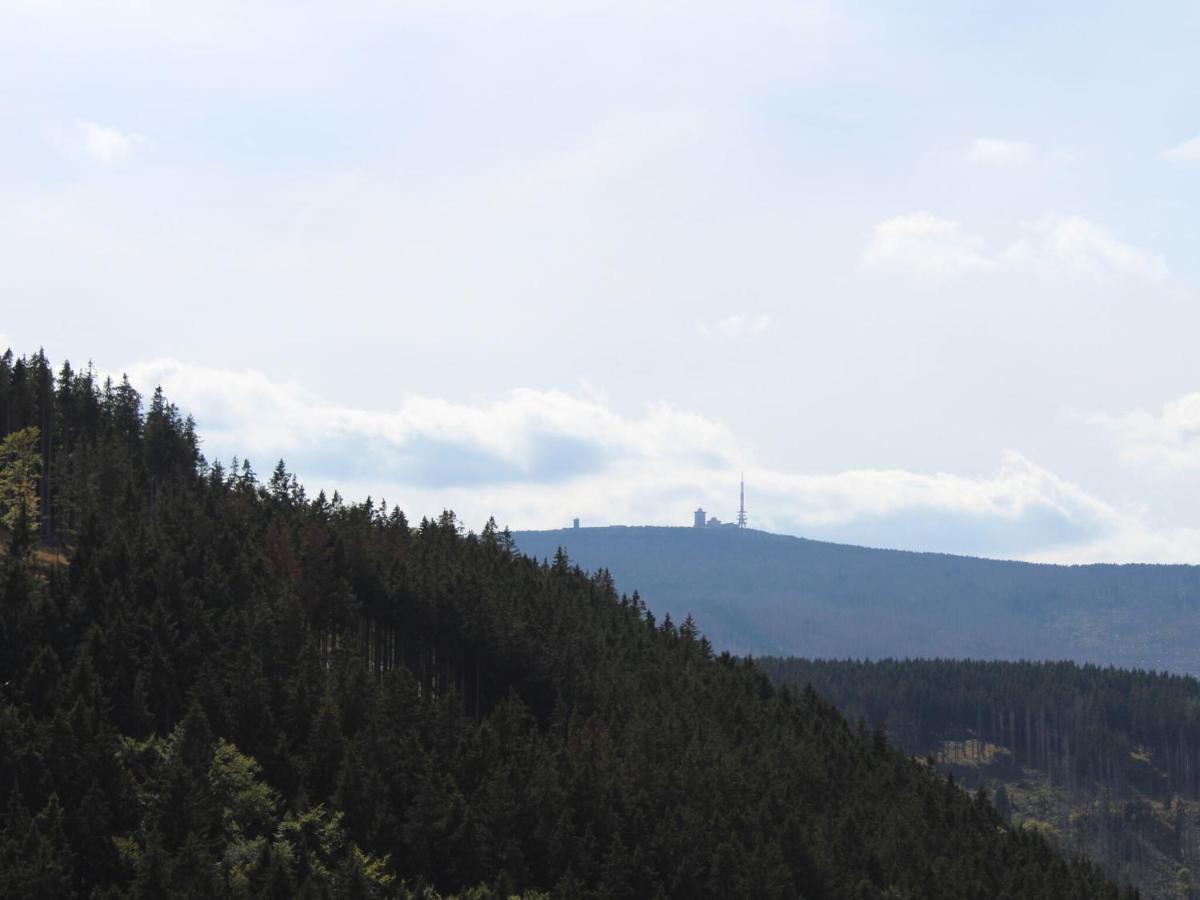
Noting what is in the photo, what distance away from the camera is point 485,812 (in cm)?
10375

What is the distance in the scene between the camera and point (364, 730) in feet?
349

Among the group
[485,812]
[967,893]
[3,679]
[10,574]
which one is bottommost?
[967,893]

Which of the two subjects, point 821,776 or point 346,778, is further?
point 821,776

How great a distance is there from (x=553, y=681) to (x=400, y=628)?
15561mm

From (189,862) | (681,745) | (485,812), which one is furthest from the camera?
(681,745)

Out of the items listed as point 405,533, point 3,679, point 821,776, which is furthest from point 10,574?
point 821,776

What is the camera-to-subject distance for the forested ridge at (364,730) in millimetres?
86562

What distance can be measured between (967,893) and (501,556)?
73575 millimetres

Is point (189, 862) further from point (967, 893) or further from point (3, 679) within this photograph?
point (967, 893)

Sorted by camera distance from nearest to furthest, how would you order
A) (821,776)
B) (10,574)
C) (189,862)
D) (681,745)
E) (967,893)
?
(189,862)
(10,574)
(967,893)
(681,745)
(821,776)

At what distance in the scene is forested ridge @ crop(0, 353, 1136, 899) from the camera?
86.6 metres

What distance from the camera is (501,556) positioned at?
7136 inches

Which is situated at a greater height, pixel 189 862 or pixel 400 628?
pixel 400 628

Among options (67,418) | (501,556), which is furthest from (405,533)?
(67,418)
